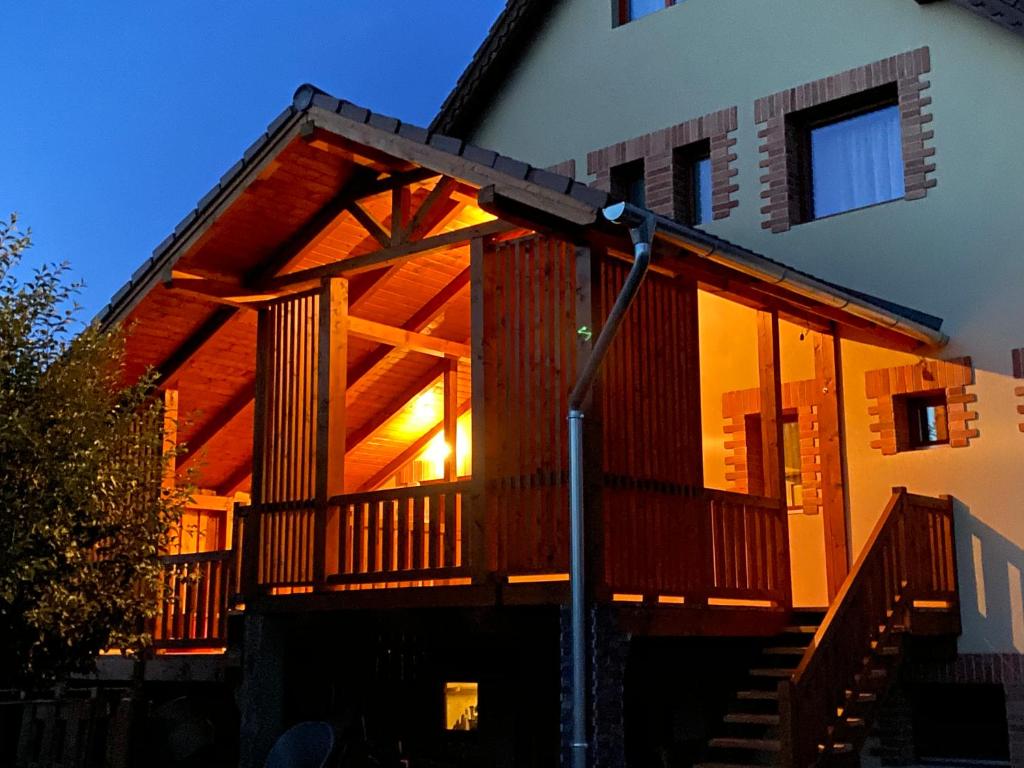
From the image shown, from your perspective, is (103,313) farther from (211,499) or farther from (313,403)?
(211,499)

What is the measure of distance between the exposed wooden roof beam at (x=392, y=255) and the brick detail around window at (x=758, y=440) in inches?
148

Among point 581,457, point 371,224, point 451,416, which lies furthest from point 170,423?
point 581,457

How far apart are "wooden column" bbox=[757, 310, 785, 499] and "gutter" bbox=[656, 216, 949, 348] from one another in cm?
80

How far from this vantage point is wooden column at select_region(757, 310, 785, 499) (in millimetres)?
11656

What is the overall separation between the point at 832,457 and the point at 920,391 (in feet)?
3.47

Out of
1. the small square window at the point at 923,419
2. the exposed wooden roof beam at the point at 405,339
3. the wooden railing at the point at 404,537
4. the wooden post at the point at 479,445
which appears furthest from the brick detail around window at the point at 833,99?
the wooden railing at the point at 404,537

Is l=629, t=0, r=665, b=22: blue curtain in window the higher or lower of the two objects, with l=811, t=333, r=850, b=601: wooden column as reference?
higher

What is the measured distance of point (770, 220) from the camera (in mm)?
13555

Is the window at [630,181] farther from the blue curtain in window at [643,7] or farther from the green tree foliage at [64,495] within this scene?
the green tree foliage at [64,495]

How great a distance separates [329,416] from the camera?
11.9m

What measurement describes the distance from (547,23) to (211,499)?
7098 millimetres

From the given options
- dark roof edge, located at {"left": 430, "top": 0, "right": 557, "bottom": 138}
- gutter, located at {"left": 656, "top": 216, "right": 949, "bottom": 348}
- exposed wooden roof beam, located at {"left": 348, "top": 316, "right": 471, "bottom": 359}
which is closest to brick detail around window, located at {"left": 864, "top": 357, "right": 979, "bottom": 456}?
gutter, located at {"left": 656, "top": 216, "right": 949, "bottom": 348}

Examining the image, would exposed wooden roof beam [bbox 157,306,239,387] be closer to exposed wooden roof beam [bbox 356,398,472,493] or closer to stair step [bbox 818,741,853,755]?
exposed wooden roof beam [bbox 356,398,472,493]

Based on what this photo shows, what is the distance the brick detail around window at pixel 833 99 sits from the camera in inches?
491
